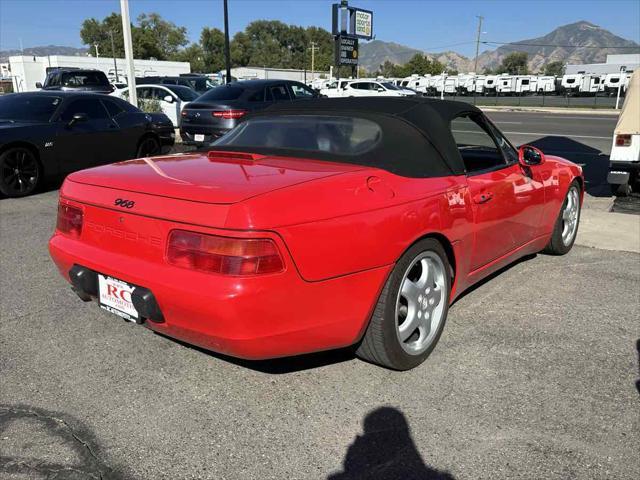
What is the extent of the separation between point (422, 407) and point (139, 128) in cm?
821

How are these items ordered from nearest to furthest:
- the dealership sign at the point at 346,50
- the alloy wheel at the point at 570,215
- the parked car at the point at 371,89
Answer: the alloy wheel at the point at 570,215
the parked car at the point at 371,89
the dealership sign at the point at 346,50

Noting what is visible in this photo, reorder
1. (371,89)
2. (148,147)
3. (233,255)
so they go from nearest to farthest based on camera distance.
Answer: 1. (233,255)
2. (148,147)
3. (371,89)

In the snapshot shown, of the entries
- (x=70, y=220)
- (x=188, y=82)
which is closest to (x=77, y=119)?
(x=70, y=220)

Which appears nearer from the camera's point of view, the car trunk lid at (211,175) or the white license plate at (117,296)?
the car trunk lid at (211,175)

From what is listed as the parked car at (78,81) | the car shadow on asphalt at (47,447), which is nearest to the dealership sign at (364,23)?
the parked car at (78,81)

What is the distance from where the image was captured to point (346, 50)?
97.5ft

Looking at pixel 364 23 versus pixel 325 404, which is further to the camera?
pixel 364 23

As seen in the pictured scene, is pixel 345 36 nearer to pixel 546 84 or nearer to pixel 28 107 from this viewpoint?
pixel 28 107

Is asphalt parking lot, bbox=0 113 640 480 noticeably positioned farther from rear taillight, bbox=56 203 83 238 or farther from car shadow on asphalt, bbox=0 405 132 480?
rear taillight, bbox=56 203 83 238

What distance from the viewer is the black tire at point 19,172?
301 inches

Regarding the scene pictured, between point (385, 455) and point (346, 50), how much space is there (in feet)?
96.4

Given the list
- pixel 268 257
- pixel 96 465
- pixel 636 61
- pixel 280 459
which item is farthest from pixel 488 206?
pixel 636 61

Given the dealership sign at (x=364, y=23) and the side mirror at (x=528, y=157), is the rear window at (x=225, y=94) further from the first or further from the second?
the dealership sign at (x=364, y=23)

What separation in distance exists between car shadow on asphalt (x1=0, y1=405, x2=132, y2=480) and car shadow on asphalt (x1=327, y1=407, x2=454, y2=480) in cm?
92
